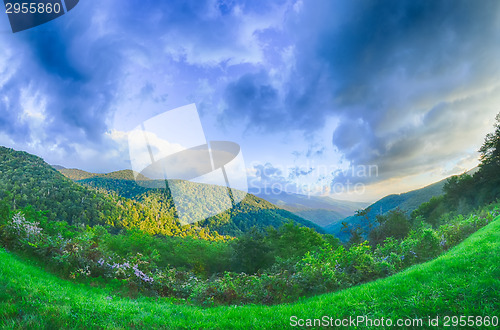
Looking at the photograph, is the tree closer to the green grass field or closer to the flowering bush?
the green grass field

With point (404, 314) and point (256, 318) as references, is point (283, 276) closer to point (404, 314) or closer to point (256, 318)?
point (256, 318)

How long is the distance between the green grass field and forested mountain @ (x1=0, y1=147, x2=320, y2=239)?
4704 cm

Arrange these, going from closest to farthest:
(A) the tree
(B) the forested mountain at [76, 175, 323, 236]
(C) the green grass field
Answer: (C) the green grass field < (A) the tree < (B) the forested mountain at [76, 175, 323, 236]

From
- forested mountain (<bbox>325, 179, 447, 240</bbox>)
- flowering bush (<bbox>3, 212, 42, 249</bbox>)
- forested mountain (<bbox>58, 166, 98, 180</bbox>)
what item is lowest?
forested mountain (<bbox>325, 179, 447, 240</bbox>)

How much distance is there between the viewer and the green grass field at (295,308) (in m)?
3.53

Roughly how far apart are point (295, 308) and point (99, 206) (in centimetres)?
6872

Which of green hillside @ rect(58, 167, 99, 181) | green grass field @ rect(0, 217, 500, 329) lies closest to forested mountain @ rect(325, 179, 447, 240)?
green grass field @ rect(0, 217, 500, 329)

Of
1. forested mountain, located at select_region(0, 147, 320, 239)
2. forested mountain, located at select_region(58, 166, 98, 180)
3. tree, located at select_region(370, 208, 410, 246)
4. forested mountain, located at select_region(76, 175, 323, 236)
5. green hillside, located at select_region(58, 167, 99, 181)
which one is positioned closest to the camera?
tree, located at select_region(370, 208, 410, 246)

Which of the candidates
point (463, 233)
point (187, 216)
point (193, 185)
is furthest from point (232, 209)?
point (463, 233)

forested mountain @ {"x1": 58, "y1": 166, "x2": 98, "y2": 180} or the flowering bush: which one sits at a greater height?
forested mountain @ {"x1": 58, "y1": 166, "x2": 98, "y2": 180}

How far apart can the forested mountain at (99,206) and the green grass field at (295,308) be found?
47037 mm

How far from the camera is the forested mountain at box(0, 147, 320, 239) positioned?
184ft

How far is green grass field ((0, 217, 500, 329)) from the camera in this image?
139 inches

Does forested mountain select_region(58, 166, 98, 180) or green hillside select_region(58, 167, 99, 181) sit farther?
green hillside select_region(58, 167, 99, 181)
